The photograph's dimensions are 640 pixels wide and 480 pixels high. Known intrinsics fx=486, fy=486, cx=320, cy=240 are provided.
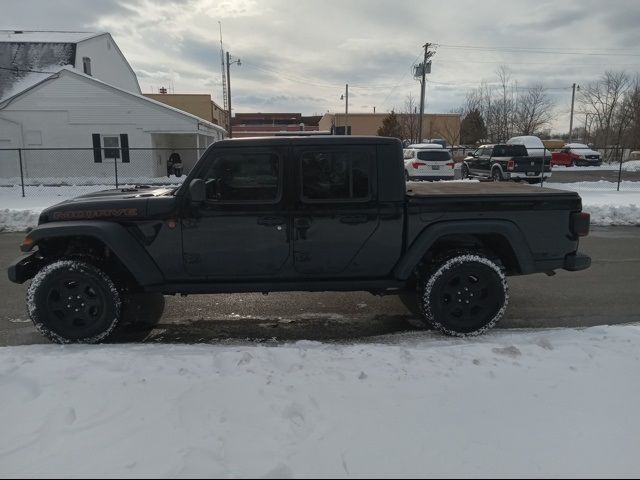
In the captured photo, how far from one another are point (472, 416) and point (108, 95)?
80.5 ft

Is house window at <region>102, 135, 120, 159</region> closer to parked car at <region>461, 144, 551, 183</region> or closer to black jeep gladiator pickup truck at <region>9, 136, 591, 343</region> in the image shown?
parked car at <region>461, 144, 551, 183</region>

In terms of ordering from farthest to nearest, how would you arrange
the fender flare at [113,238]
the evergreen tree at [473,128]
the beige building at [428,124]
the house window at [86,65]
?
the beige building at [428,124], the evergreen tree at [473,128], the house window at [86,65], the fender flare at [113,238]

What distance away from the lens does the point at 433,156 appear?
67.4 ft

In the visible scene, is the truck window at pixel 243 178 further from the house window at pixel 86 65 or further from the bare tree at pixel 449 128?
the bare tree at pixel 449 128

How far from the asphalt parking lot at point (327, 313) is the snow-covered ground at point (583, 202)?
5379mm

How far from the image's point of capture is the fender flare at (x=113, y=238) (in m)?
4.15

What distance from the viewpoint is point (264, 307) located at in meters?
5.56

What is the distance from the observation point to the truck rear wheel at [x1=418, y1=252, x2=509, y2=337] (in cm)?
434

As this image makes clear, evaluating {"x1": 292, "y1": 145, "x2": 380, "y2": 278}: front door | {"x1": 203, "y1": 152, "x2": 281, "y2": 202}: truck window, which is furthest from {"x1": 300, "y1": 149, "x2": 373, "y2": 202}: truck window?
{"x1": 203, "y1": 152, "x2": 281, "y2": 202}: truck window

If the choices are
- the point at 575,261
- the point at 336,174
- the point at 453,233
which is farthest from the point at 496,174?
the point at 336,174

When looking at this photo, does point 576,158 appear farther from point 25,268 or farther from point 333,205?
point 25,268

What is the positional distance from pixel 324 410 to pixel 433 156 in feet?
61.7

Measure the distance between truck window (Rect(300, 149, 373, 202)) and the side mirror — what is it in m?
0.86

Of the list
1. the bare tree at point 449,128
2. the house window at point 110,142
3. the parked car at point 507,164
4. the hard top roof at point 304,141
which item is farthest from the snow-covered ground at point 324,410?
the bare tree at point 449,128
